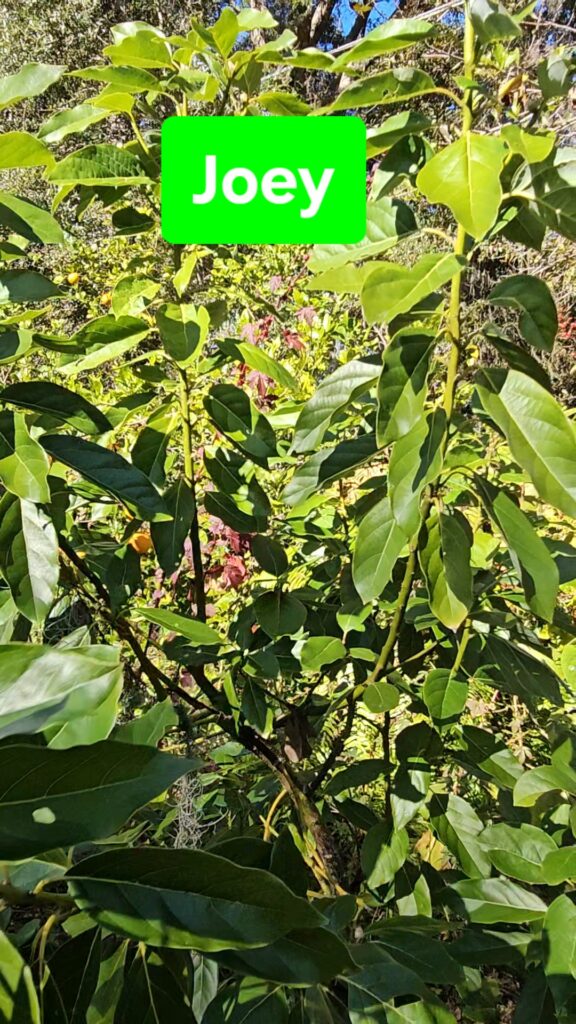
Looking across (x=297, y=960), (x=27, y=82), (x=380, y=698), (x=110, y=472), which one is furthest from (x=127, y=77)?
(x=297, y=960)

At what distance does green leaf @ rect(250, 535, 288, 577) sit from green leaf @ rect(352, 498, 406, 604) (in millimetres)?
260

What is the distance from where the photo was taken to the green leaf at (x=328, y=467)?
0.87 metres

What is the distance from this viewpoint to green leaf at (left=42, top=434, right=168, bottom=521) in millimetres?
835

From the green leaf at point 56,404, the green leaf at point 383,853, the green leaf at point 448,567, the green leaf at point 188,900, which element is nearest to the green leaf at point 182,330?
the green leaf at point 56,404

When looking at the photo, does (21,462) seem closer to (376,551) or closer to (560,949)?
(376,551)

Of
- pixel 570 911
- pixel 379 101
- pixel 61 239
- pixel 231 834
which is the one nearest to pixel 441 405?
pixel 379 101

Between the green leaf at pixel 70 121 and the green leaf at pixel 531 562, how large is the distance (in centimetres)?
68

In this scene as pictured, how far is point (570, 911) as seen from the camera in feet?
2.48

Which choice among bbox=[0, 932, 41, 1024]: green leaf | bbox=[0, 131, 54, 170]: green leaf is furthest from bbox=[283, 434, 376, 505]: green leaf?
bbox=[0, 932, 41, 1024]: green leaf

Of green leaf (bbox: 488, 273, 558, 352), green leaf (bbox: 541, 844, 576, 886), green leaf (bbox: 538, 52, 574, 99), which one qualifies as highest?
green leaf (bbox: 538, 52, 574, 99)

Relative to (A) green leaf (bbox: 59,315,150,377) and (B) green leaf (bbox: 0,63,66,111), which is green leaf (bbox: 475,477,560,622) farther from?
(B) green leaf (bbox: 0,63,66,111)

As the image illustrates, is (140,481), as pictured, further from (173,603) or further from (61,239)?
(173,603)

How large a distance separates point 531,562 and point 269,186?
54cm

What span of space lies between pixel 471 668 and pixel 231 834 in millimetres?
466
